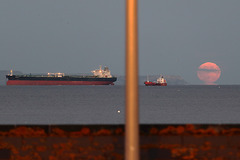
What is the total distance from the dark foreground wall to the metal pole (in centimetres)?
225

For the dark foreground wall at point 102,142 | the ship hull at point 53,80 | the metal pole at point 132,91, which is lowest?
the ship hull at point 53,80

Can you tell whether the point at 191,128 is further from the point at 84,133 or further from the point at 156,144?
the point at 84,133

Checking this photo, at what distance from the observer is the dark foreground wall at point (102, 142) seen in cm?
861

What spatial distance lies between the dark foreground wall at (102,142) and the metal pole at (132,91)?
7.39ft

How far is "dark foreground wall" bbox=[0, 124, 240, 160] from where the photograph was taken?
8609 millimetres

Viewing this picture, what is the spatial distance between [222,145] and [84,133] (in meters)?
2.66

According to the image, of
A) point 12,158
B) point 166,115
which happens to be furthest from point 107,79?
point 12,158

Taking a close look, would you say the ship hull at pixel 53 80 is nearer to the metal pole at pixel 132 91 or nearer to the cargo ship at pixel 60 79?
the cargo ship at pixel 60 79

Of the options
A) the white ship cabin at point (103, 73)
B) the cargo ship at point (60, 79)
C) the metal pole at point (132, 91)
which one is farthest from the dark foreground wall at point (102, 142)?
the white ship cabin at point (103, 73)

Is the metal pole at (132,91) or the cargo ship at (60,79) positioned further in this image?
the cargo ship at (60,79)

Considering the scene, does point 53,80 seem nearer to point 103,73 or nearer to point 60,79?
point 60,79

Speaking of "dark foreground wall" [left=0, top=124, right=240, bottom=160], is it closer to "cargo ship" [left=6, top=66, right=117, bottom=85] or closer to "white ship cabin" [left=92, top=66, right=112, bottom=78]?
"cargo ship" [left=6, top=66, right=117, bottom=85]

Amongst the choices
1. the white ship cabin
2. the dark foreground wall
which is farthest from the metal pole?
the white ship cabin

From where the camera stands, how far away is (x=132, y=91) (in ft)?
20.8
